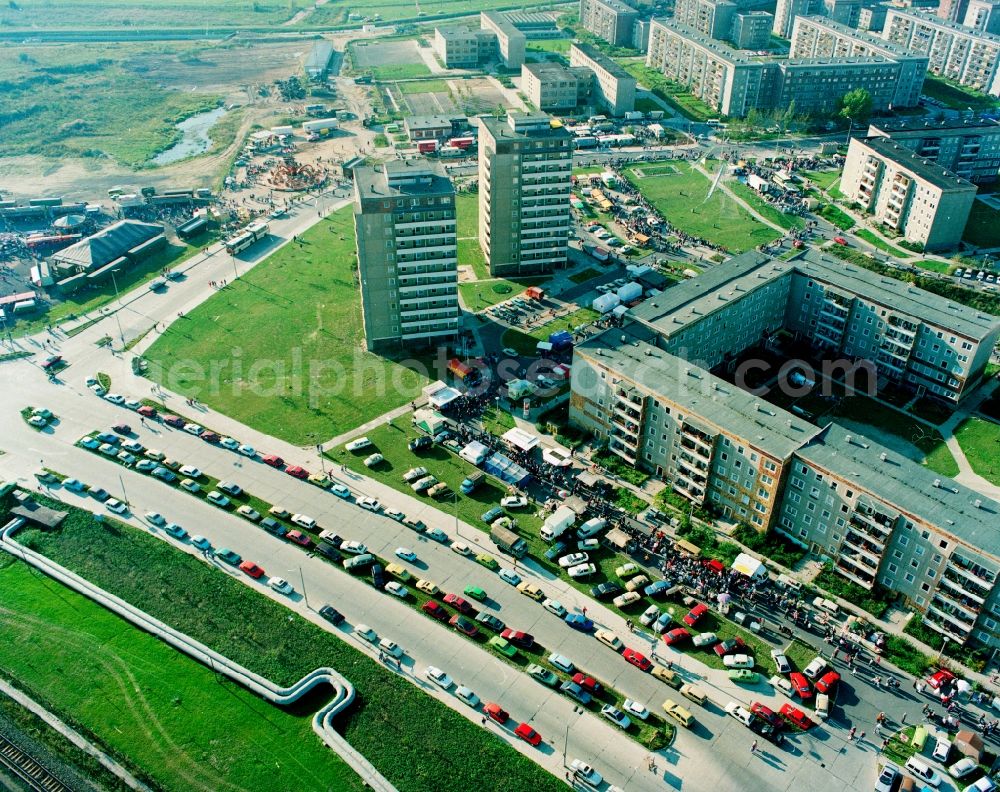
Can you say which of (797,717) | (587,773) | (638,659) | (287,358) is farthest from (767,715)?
(287,358)

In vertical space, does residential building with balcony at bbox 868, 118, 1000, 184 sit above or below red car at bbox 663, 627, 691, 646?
above

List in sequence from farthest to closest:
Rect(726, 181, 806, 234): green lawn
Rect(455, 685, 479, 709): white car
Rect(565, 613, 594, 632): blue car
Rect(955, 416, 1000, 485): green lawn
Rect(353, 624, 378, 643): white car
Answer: Rect(726, 181, 806, 234): green lawn < Rect(955, 416, 1000, 485): green lawn < Rect(565, 613, 594, 632): blue car < Rect(353, 624, 378, 643): white car < Rect(455, 685, 479, 709): white car

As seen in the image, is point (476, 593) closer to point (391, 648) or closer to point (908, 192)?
point (391, 648)

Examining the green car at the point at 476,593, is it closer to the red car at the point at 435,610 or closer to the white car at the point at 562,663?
the red car at the point at 435,610

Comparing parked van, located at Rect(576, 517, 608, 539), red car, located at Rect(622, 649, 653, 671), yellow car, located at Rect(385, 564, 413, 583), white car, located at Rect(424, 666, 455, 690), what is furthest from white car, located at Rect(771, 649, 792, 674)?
yellow car, located at Rect(385, 564, 413, 583)

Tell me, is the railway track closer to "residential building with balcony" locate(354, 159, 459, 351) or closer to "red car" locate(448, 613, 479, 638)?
"red car" locate(448, 613, 479, 638)

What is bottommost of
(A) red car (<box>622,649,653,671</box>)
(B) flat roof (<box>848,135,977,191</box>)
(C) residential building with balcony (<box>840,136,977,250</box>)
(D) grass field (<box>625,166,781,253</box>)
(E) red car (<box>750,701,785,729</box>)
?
(A) red car (<box>622,649,653,671</box>)

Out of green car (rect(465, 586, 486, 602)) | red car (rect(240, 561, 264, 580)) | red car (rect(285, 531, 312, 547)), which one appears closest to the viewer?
green car (rect(465, 586, 486, 602))

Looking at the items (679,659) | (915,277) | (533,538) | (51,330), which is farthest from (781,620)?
(51,330)
